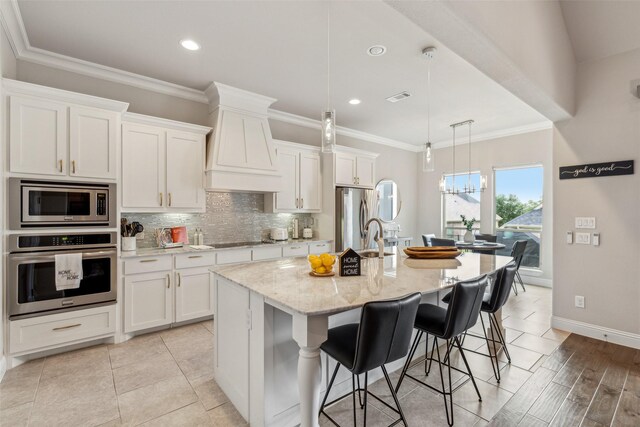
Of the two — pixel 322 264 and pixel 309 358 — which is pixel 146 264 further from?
pixel 309 358

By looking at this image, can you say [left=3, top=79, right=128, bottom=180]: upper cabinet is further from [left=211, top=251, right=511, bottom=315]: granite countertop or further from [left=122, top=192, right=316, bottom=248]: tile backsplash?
[left=211, top=251, right=511, bottom=315]: granite countertop

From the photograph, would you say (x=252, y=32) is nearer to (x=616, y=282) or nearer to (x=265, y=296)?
(x=265, y=296)

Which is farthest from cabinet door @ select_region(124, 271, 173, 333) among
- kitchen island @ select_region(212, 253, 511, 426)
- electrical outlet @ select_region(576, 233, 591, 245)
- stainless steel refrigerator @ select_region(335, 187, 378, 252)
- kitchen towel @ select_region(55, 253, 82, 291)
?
electrical outlet @ select_region(576, 233, 591, 245)

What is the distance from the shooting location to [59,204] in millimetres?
2832

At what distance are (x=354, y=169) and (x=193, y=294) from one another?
3223mm

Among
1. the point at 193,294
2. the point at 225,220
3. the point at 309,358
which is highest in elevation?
the point at 225,220

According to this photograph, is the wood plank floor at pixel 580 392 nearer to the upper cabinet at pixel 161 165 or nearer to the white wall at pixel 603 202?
the white wall at pixel 603 202

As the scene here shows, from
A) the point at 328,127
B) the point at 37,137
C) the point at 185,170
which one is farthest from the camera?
the point at 185,170

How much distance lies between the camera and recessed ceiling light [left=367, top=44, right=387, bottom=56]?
296 centimetres

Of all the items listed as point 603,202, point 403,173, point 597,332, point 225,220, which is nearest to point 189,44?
point 225,220

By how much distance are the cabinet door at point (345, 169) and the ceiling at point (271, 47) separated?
897 millimetres

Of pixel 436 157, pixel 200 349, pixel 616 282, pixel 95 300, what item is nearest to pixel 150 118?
pixel 95 300

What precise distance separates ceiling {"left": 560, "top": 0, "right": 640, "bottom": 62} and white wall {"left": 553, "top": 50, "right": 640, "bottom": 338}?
0.12m

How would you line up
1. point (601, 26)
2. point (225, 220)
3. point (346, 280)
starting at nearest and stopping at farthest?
point (346, 280), point (601, 26), point (225, 220)
